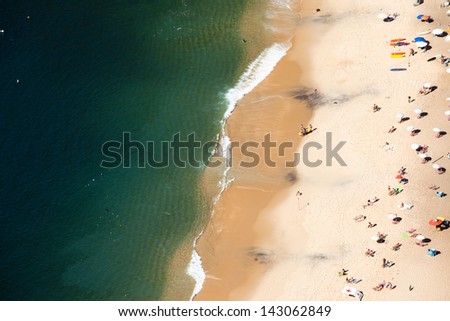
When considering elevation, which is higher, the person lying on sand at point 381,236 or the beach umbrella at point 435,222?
the beach umbrella at point 435,222

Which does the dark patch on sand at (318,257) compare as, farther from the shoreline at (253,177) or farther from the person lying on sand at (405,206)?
the person lying on sand at (405,206)

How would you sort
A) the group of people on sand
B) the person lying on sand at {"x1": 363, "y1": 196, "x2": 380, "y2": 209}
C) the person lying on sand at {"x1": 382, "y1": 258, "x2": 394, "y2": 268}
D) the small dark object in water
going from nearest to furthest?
the person lying on sand at {"x1": 382, "y1": 258, "x2": 394, "y2": 268}
the person lying on sand at {"x1": 363, "y1": 196, "x2": 380, "y2": 209}
the small dark object in water
the group of people on sand

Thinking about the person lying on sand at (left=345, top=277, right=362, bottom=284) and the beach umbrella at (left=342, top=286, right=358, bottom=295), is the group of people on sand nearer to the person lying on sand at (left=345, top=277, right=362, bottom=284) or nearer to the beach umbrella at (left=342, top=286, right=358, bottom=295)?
the person lying on sand at (left=345, top=277, right=362, bottom=284)

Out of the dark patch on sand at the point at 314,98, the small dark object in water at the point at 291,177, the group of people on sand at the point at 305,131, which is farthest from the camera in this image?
the dark patch on sand at the point at 314,98

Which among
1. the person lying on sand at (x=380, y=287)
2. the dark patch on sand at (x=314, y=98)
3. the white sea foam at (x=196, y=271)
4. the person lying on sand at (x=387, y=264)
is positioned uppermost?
the dark patch on sand at (x=314, y=98)

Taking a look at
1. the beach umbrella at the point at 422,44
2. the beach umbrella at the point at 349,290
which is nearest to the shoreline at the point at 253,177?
the beach umbrella at the point at 349,290

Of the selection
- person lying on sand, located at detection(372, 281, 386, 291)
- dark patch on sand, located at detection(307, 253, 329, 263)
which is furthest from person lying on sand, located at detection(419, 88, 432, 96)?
person lying on sand, located at detection(372, 281, 386, 291)
